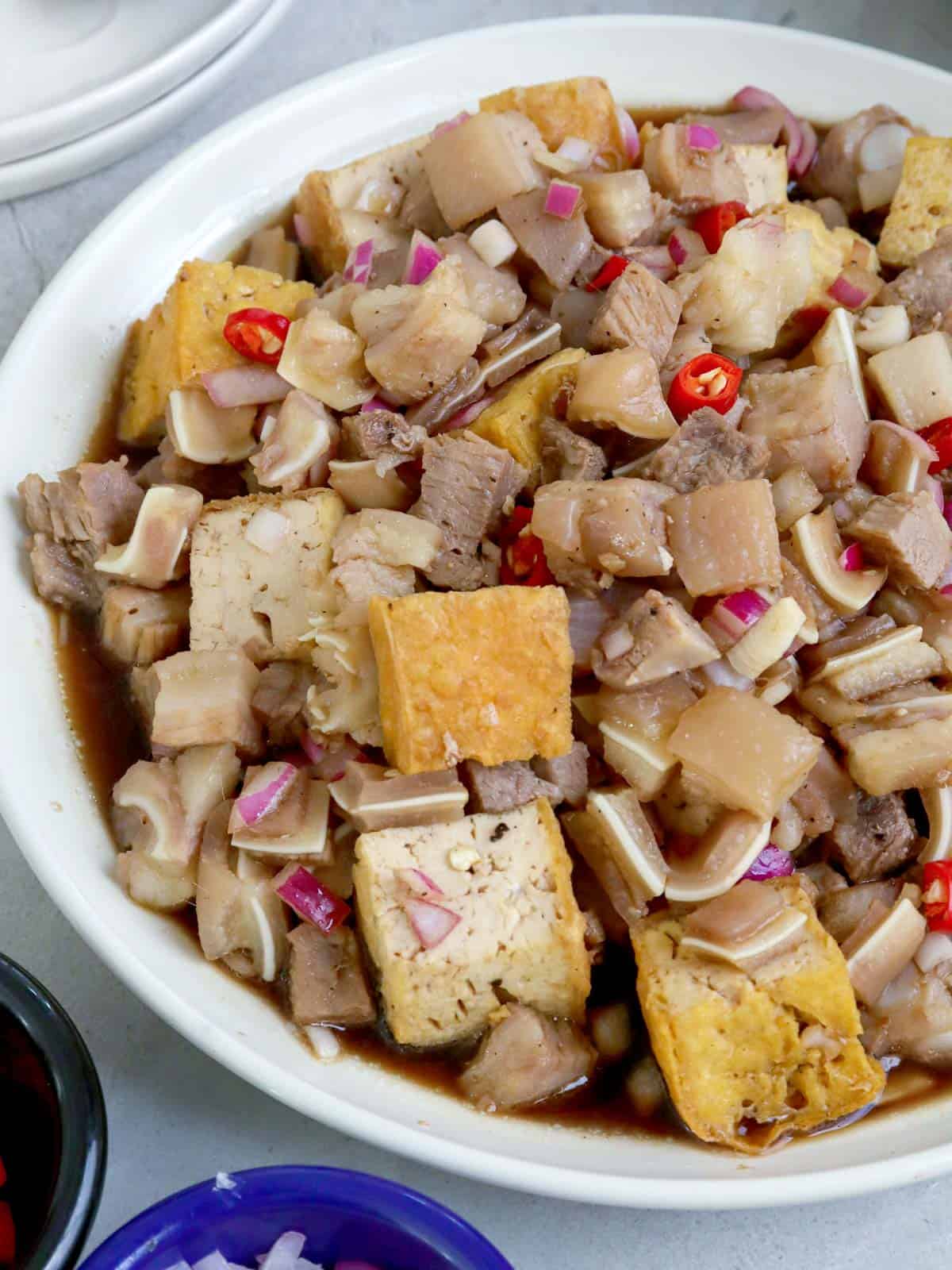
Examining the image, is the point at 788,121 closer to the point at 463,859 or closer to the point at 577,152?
the point at 577,152

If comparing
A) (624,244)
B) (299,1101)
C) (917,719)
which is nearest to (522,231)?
(624,244)

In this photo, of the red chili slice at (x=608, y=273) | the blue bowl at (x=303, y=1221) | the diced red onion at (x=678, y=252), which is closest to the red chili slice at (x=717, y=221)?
the diced red onion at (x=678, y=252)

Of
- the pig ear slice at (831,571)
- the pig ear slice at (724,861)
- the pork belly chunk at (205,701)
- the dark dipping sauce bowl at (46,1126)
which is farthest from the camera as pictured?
the pig ear slice at (831,571)

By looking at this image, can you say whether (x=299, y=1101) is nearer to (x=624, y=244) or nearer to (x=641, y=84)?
(x=624, y=244)

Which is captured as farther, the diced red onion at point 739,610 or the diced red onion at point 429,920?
the diced red onion at point 739,610

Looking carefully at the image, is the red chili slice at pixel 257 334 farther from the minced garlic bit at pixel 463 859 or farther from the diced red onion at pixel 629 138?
the minced garlic bit at pixel 463 859

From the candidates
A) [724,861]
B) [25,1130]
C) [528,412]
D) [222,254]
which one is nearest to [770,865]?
[724,861]

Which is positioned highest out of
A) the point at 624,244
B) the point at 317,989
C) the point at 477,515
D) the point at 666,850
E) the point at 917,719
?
the point at 624,244
